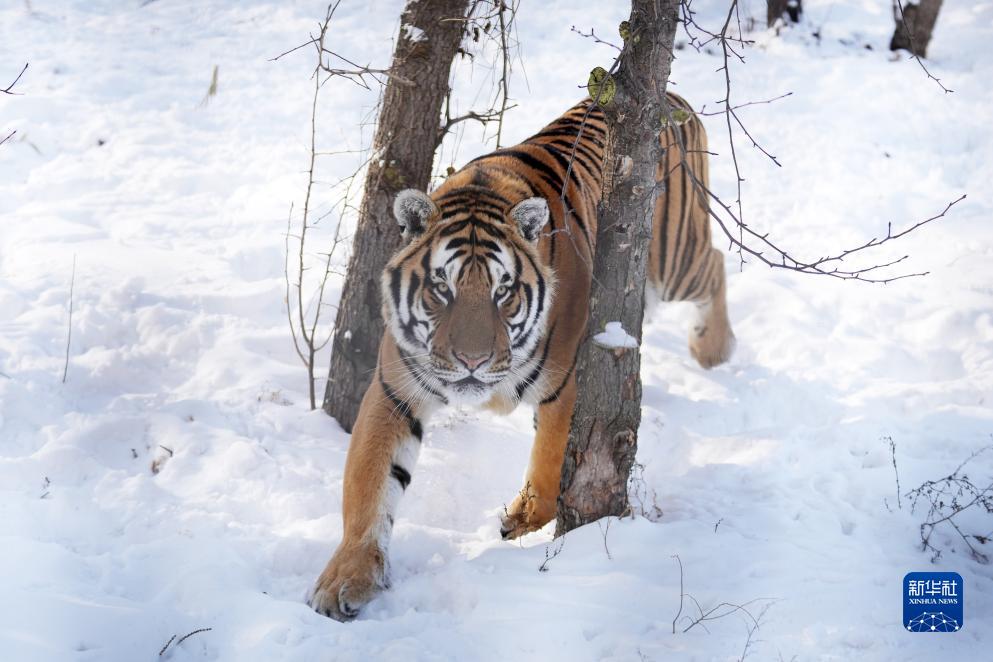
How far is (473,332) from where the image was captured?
304cm

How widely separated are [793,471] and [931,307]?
225cm

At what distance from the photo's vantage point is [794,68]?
353 inches

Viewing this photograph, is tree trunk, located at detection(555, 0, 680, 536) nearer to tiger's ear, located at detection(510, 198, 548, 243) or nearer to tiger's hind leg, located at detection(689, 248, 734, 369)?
tiger's ear, located at detection(510, 198, 548, 243)

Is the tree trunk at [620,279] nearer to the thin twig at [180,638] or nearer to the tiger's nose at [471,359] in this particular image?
the tiger's nose at [471,359]

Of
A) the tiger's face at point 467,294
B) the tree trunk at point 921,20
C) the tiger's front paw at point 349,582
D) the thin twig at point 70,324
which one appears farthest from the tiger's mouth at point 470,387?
the tree trunk at point 921,20

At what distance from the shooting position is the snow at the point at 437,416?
267 cm

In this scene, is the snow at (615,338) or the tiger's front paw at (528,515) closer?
the snow at (615,338)

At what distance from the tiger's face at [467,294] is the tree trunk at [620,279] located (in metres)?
0.26

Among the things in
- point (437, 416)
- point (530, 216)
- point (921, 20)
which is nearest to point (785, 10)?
point (921, 20)

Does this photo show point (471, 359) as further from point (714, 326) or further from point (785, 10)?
point (785, 10)

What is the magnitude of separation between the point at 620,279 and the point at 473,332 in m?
0.58

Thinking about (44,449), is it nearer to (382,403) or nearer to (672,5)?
(382,403)

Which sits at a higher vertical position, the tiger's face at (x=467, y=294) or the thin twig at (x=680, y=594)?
the tiger's face at (x=467, y=294)

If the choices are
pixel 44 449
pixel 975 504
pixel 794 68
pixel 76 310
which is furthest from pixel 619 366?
pixel 794 68
